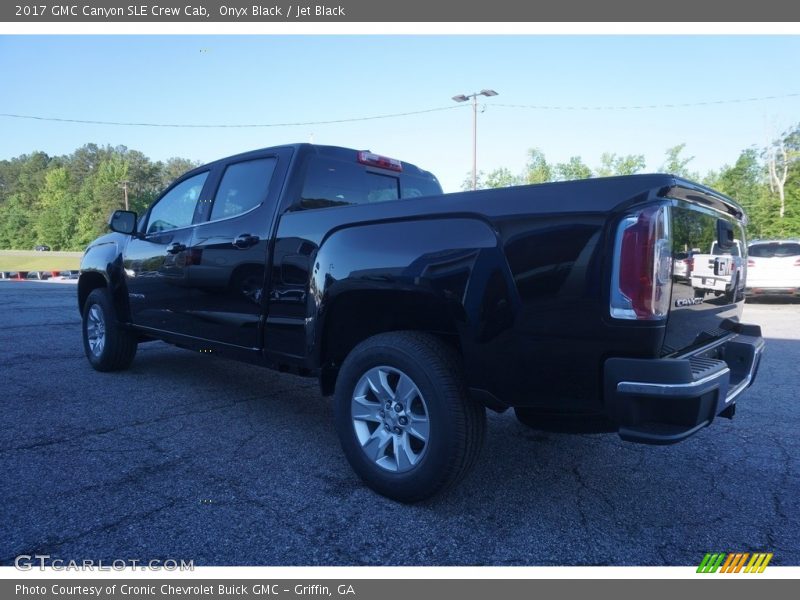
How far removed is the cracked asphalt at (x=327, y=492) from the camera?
7.31ft

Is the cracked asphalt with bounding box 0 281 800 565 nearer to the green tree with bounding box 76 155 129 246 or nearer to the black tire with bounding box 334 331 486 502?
the black tire with bounding box 334 331 486 502

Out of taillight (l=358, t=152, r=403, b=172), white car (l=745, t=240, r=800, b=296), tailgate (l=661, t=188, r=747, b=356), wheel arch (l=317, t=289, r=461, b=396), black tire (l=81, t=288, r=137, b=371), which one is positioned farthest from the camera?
white car (l=745, t=240, r=800, b=296)

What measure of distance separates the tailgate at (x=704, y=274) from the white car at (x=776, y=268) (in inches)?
463

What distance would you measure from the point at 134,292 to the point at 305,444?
96.5 inches

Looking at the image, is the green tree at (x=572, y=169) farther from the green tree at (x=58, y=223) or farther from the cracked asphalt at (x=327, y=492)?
the green tree at (x=58, y=223)

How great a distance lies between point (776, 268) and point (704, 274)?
13.0 metres

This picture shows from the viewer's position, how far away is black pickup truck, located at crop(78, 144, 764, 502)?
2.01 meters

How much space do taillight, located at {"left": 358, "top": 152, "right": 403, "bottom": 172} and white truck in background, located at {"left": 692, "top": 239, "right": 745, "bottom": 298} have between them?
2.35 metres

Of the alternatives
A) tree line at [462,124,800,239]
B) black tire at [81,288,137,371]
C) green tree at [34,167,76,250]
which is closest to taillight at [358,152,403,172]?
black tire at [81,288,137,371]

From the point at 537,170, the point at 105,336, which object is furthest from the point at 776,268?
the point at 537,170

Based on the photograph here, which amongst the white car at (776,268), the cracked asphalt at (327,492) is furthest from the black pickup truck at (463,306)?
the white car at (776,268)

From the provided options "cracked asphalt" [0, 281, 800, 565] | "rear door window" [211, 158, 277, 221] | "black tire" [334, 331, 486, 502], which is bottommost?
"cracked asphalt" [0, 281, 800, 565]

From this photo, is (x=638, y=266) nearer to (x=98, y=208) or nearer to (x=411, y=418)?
(x=411, y=418)
